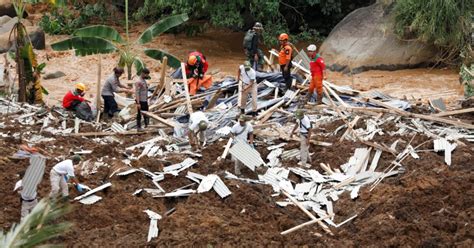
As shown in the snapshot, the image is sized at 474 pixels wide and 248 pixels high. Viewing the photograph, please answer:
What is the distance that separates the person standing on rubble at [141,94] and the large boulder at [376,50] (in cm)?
801

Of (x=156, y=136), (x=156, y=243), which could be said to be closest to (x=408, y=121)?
(x=156, y=136)

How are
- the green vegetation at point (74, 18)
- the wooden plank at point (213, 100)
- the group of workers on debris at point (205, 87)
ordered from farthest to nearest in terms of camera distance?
the green vegetation at point (74, 18) < the wooden plank at point (213, 100) < the group of workers on debris at point (205, 87)

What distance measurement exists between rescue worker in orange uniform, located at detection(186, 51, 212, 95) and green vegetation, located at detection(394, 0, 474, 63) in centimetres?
630

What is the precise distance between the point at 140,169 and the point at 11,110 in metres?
4.76

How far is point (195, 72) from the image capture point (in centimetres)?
1647

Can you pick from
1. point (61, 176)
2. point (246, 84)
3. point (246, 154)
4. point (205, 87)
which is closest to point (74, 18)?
point (205, 87)

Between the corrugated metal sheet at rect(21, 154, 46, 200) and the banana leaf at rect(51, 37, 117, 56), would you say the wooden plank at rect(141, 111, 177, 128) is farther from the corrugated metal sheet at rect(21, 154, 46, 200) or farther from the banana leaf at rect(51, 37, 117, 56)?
the corrugated metal sheet at rect(21, 154, 46, 200)

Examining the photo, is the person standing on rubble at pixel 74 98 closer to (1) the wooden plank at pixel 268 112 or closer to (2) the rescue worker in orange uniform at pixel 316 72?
(1) the wooden plank at pixel 268 112

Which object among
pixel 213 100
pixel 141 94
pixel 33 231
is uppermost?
pixel 33 231

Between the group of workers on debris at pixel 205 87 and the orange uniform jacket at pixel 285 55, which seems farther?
the orange uniform jacket at pixel 285 55

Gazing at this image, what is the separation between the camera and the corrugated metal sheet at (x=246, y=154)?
485 inches

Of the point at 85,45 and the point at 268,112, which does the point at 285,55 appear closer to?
the point at 268,112

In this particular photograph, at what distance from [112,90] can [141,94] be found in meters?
1.19

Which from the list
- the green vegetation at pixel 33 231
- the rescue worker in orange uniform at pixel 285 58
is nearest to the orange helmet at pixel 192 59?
the rescue worker in orange uniform at pixel 285 58
